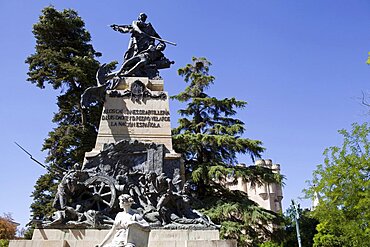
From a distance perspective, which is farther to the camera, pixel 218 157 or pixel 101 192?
pixel 218 157

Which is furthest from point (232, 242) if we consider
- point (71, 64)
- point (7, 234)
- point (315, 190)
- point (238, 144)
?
point (7, 234)

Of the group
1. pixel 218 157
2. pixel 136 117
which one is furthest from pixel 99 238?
pixel 218 157

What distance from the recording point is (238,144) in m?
18.4

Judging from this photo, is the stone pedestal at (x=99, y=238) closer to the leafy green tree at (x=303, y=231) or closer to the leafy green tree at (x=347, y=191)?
the leafy green tree at (x=347, y=191)

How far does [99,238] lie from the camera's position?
822 cm

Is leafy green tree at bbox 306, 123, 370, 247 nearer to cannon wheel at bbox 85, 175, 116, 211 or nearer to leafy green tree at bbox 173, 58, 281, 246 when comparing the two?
leafy green tree at bbox 173, 58, 281, 246

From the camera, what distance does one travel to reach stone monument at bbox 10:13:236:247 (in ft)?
26.8

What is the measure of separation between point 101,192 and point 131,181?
2.79 ft

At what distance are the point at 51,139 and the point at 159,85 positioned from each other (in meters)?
10.5

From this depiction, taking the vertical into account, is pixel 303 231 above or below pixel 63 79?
below

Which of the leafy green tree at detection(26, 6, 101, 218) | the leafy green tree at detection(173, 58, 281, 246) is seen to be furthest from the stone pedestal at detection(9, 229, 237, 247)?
the leafy green tree at detection(26, 6, 101, 218)

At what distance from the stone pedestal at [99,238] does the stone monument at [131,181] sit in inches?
0.8

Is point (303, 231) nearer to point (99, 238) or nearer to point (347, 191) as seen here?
point (347, 191)

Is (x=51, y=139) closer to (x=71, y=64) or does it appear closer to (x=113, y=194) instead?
(x=71, y=64)
